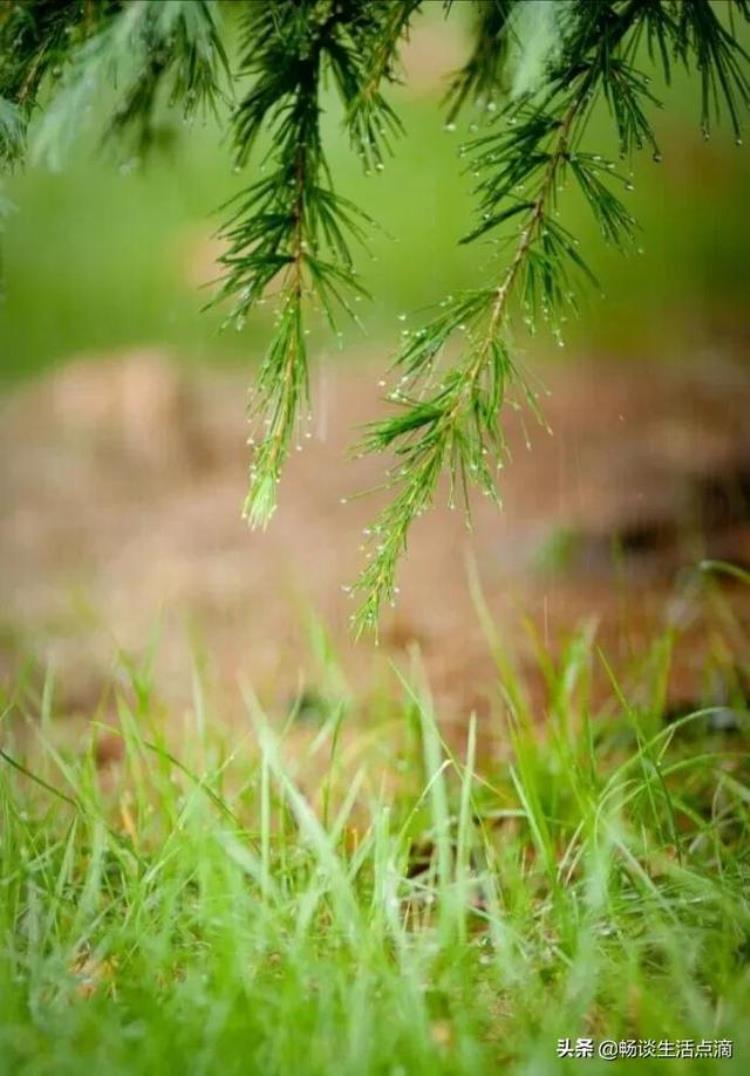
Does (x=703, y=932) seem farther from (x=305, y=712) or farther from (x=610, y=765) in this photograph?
(x=305, y=712)

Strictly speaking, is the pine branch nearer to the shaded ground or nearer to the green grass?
the green grass

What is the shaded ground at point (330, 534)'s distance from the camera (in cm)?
245

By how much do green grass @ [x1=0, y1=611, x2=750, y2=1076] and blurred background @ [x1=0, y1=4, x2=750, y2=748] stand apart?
0.32m

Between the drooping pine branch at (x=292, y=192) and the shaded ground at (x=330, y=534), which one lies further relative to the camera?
the shaded ground at (x=330, y=534)

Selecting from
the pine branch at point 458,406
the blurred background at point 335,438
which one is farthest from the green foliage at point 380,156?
the blurred background at point 335,438

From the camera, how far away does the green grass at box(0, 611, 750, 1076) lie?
1.08m

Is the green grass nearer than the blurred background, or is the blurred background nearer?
the green grass

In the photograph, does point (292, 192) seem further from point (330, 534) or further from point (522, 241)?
point (330, 534)

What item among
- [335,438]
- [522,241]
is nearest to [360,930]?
[522,241]

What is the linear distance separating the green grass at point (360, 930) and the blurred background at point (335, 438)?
0.32m

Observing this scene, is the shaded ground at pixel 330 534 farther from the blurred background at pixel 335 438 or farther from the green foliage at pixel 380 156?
the green foliage at pixel 380 156

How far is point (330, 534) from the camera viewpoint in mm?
3090

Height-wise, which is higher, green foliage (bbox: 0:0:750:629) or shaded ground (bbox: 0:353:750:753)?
green foliage (bbox: 0:0:750:629)

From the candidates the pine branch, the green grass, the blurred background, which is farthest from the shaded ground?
the pine branch
